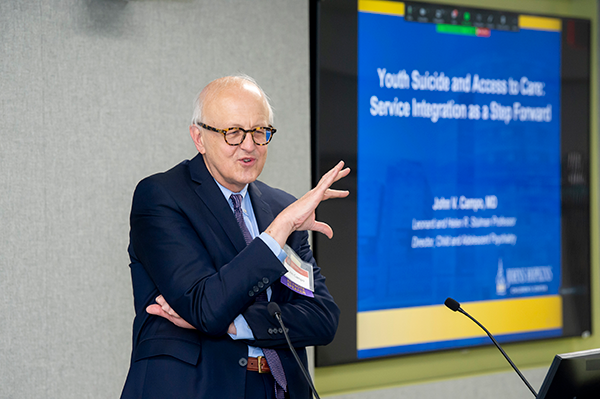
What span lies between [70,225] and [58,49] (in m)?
0.77

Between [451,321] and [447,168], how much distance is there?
2.88 feet

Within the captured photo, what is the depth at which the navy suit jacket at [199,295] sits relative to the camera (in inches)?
57.3

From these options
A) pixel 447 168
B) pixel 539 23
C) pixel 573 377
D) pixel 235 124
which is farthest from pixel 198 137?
pixel 539 23

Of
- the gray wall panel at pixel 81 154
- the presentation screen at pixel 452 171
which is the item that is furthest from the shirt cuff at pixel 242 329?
the presentation screen at pixel 452 171

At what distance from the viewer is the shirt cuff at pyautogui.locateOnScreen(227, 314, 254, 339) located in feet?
5.00

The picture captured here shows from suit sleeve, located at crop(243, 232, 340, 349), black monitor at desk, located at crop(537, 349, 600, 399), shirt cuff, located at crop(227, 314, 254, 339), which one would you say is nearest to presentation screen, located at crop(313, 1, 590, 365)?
suit sleeve, located at crop(243, 232, 340, 349)

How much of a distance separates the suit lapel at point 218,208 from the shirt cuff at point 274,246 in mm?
150

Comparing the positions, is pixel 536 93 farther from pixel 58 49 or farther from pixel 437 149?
pixel 58 49

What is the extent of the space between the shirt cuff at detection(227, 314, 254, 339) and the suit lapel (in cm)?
21

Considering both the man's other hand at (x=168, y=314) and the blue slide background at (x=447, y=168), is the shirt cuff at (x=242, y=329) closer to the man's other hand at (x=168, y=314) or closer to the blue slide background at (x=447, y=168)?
the man's other hand at (x=168, y=314)

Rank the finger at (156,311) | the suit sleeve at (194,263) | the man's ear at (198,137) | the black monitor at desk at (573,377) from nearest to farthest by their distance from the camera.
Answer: the black monitor at desk at (573,377)
the suit sleeve at (194,263)
the finger at (156,311)
the man's ear at (198,137)

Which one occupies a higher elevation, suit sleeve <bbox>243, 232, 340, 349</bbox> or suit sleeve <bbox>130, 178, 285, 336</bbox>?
suit sleeve <bbox>130, 178, 285, 336</bbox>

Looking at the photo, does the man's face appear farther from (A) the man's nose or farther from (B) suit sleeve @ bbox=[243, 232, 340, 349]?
(B) suit sleeve @ bbox=[243, 232, 340, 349]

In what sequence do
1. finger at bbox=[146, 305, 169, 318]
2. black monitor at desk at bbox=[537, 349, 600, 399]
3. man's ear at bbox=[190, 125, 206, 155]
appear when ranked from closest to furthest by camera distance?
black monitor at desk at bbox=[537, 349, 600, 399] < finger at bbox=[146, 305, 169, 318] < man's ear at bbox=[190, 125, 206, 155]
